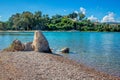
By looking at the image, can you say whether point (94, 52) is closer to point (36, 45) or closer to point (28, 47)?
point (36, 45)

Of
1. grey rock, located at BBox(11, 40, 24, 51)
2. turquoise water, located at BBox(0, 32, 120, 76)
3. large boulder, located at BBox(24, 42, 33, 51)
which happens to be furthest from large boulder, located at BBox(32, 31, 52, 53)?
turquoise water, located at BBox(0, 32, 120, 76)

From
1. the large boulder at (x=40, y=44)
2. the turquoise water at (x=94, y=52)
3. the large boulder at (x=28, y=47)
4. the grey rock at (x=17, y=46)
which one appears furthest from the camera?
the large boulder at (x=28, y=47)

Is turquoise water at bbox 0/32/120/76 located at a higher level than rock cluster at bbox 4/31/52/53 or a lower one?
lower

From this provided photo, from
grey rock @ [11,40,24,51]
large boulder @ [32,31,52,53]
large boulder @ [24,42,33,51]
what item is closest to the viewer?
large boulder @ [32,31,52,53]

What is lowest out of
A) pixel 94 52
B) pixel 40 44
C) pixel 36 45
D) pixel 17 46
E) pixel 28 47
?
pixel 94 52

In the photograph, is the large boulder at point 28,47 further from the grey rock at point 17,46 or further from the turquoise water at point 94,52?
the turquoise water at point 94,52

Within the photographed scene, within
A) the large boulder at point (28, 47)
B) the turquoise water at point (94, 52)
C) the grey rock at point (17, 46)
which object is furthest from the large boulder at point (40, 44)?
the turquoise water at point (94, 52)

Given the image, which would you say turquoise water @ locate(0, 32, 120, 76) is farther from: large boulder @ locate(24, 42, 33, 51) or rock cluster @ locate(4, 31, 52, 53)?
large boulder @ locate(24, 42, 33, 51)

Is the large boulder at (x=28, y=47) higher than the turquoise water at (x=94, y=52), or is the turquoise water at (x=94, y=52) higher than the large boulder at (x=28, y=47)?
the large boulder at (x=28, y=47)

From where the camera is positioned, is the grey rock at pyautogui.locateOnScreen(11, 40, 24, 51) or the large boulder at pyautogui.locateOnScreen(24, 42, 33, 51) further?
the large boulder at pyautogui.locateOnScreen(24, 42, 33, 51)

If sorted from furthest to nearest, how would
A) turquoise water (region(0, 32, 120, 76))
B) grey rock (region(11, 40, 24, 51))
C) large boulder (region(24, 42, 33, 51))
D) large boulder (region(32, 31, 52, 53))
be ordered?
large boulder (region(24, 42, 33, 51))
grey rock (region(11, 40, 24, 51))
large boulder (region(32, 31, 52, 53))
turquoise water (region(0, 32, 120, 76))

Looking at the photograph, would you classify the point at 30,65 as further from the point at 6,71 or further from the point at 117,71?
the point at 117,71

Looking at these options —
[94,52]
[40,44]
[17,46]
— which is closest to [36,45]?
[40,44]

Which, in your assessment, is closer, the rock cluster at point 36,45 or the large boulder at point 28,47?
the rock cluster at point 36,45
